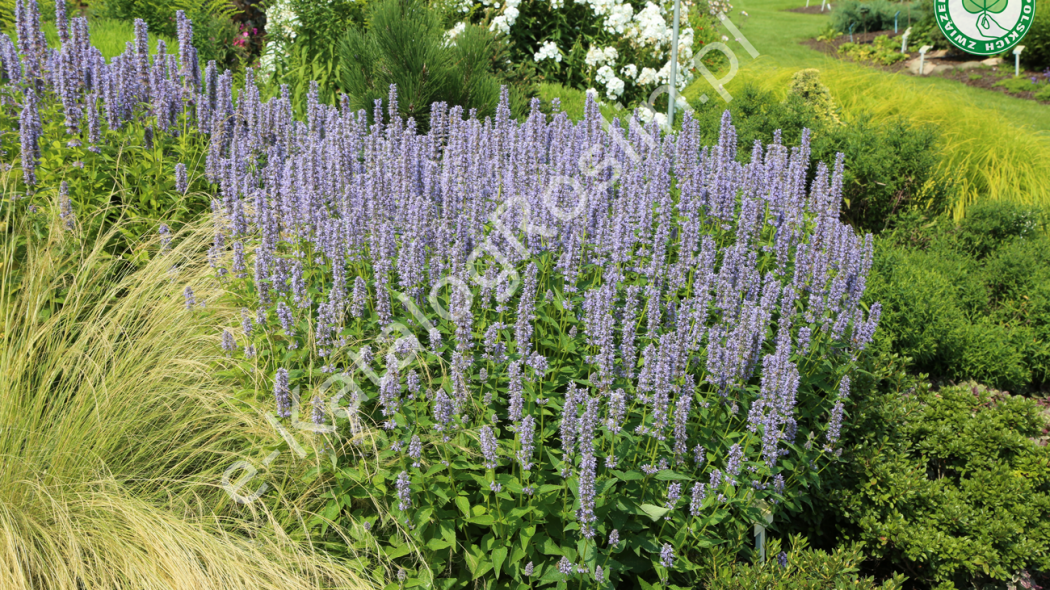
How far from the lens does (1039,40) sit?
16.4 metres

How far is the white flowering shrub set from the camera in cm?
1016

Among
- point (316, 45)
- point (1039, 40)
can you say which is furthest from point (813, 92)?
point (1039, 40)

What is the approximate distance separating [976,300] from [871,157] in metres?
1.68

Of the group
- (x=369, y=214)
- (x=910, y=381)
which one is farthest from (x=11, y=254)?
(x=910, y=381)

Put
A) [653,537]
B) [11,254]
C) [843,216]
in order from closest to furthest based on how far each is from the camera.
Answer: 1. [653,537]
2. [11,254]
3. [843,216]

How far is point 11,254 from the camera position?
4.58 m

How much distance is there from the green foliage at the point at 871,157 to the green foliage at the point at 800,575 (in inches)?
185

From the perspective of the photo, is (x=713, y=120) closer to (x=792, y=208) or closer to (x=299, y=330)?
(x=792, y=208)

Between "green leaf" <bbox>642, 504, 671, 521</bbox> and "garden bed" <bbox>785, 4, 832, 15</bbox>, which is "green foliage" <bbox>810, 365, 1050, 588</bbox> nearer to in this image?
"green leaf" <bbox>642, 504, 671, 521</bbox>

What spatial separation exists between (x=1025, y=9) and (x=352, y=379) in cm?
1514

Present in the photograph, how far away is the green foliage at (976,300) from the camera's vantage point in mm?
5508

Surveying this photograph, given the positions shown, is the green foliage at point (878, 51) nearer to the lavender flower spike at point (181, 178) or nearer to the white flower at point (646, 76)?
the white flower at point (646, 76)

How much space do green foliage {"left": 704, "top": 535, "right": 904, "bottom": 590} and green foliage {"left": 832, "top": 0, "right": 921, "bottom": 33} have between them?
20929 millimetres

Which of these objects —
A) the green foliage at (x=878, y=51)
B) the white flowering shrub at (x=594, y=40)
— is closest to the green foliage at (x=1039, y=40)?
the green foliage at (x=878, y=51)
